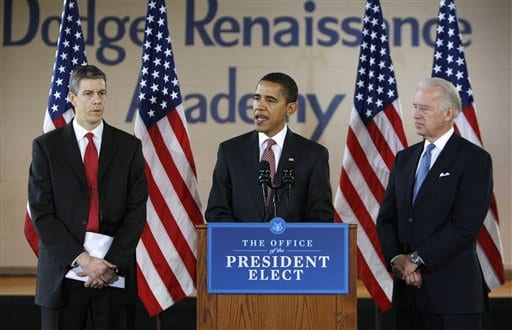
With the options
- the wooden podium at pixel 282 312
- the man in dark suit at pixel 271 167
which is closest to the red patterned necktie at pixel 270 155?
the man in dark suit at pixel 271 167

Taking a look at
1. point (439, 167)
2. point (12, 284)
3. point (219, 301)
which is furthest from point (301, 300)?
point (12, 284)

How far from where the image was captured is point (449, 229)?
3584 mm

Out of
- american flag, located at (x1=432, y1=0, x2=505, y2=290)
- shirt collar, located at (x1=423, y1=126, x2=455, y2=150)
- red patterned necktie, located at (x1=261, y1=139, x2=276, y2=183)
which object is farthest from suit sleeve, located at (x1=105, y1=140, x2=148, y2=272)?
american flag, located at (x1=432, y1=0, x2=505, y2=290)

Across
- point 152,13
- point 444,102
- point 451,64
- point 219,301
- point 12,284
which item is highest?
point 152,13

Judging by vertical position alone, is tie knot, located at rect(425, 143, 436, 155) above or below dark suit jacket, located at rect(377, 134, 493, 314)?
above

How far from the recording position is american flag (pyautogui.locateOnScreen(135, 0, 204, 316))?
16.5 ft

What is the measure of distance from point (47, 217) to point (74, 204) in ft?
0.43

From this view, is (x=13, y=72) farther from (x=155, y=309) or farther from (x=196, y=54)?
(x=155, y=309)

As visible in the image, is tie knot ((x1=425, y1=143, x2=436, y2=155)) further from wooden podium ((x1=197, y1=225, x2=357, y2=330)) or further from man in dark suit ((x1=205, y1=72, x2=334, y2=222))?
wooden podium ((x1=197, y1=225, x2=357, y2=330))

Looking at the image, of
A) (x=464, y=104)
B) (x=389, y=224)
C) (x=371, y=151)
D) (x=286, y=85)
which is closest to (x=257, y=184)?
(x=286, y=85)

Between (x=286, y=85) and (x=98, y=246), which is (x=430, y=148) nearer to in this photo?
(x=286, y=85)

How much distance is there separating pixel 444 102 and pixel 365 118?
1568 mm

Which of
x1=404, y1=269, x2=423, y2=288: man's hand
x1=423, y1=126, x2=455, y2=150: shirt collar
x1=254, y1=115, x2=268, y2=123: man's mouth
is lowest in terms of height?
x1=404, y1=269, x2=423, y2=288: man's hand

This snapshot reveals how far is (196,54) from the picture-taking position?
282 inches
